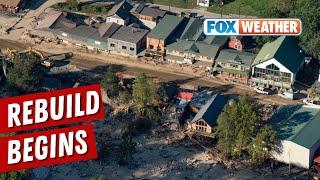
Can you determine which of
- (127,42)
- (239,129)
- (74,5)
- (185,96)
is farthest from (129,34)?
(239,129)

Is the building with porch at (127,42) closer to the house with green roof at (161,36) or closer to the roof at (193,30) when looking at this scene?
the house with green roof at (161,36)

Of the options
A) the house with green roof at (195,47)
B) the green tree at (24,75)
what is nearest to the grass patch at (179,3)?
the house with green roof at (195,47)

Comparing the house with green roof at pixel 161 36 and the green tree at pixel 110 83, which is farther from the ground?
the house with green roof at pixel 161 36

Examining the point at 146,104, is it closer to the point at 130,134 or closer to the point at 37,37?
the point at 130,134

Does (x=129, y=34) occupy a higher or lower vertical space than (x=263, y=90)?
higher

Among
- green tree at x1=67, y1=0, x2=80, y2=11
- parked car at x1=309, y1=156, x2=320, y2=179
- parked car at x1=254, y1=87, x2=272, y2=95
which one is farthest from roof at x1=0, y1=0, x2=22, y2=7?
parked car at x1=309, y1=156, x2=320, y2=179

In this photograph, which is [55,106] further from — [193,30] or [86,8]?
[86,8]
